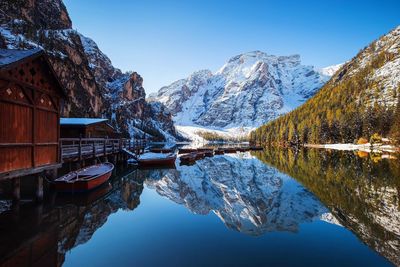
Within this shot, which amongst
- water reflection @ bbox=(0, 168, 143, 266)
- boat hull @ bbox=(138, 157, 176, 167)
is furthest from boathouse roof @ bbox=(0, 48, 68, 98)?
boat hull @ bbox=(138, 157, 176, 167)

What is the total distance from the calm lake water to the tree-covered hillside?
65.4 m

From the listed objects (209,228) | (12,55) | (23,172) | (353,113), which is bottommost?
(209,228)

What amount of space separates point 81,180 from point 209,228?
38.6 ft

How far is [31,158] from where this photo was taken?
16.5 metres

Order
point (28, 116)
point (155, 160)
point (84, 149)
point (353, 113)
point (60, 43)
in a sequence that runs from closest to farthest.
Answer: point (28, 116) → point (84, 149) → point (155, 160) → point (60, 43) → point (353, 113)

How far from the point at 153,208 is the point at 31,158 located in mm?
8063

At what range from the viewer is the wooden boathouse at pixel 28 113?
46.2 ft

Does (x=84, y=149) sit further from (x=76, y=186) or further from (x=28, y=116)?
(x=28, y=116)

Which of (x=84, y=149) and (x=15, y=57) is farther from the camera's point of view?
(x=84, y=149)

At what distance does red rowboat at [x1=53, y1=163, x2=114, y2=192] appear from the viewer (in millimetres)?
20953

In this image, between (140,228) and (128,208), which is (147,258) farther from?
(128,208)

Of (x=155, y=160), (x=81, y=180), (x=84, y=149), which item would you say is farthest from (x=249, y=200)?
(x=155, y=160)

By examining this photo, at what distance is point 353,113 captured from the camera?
382 feet

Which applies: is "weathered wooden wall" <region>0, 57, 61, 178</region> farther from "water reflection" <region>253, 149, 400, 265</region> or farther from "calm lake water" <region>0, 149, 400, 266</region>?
"water reflection" <region>253, 149, 400, 265</region>
